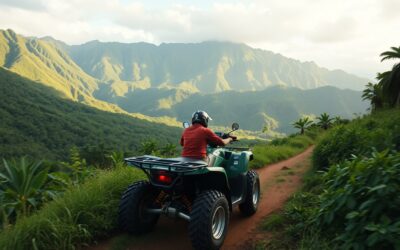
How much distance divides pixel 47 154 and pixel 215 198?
8273cm

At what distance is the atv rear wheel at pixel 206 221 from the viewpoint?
450 cm

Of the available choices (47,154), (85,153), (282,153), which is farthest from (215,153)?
(47,154)

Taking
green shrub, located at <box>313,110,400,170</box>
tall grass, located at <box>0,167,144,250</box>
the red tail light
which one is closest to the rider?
the red tail light

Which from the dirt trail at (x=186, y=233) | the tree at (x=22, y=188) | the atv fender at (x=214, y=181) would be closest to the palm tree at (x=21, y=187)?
the tree at (x=22, y=188)

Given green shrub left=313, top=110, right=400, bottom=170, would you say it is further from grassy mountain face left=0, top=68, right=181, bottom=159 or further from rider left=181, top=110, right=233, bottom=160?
grassy mountain face left=0, top=68, right=181, bottom=159

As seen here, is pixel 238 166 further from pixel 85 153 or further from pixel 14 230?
pixel 85 153

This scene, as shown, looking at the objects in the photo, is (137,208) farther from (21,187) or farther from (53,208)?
(21,187)

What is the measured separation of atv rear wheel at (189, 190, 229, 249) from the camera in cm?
450

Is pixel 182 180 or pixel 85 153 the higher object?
pixel 182 180

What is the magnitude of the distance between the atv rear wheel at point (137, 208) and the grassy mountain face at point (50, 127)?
213 ft

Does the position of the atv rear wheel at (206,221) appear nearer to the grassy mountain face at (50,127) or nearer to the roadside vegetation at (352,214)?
the roadside vegetation at (352,214)

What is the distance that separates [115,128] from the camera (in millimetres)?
130500

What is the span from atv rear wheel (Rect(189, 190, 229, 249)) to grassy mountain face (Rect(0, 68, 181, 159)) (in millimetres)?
65629

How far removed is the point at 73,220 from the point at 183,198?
1.68 m
